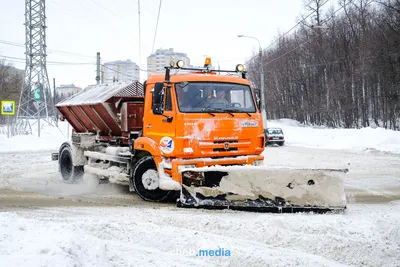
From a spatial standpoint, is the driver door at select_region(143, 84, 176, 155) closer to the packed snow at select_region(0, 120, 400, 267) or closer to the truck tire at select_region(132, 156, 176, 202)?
the truck tire at select_region(132, 156, 176, 202)

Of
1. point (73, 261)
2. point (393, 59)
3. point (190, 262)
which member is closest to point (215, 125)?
point (190, 262)

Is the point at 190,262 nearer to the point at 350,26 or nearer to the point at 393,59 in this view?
the point at 393,59

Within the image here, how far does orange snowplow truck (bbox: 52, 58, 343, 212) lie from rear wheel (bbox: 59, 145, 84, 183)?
2.26 meters

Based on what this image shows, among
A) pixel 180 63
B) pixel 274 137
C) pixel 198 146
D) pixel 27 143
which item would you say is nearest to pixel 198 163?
pixel 198 146

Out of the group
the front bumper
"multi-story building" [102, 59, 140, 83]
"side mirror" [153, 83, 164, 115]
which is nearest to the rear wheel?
"side mirror" [153, 83, 164, 115]

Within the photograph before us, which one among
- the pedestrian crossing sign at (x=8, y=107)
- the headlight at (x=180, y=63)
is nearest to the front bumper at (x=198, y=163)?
the headlight at (x=180, y=63)

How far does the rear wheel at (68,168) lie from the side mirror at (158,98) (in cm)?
480

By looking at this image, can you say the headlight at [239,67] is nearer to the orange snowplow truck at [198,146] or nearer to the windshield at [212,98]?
the orange snowplow truck at [198,146]

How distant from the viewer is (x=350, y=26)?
161ft

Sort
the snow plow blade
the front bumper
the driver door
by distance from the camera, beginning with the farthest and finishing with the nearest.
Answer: the driver door, the front bumper, the snow plow blade

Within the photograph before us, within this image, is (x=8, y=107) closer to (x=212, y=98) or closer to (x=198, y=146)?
(x=212, y=98)

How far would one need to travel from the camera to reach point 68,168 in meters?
12.7

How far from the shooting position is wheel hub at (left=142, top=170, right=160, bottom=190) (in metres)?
8.62

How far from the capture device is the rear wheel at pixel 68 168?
12.2m
